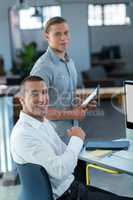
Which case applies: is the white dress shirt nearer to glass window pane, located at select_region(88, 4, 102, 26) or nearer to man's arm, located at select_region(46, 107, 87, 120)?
man's arm, located at select_region(46, 107, 87, 120)

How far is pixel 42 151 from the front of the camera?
2100mm

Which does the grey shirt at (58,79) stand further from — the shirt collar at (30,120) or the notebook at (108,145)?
the shirt collar at (30,120)

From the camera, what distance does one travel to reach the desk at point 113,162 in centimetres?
234

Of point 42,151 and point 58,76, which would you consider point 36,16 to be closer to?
point 58,76

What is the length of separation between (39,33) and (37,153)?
25.9 ft

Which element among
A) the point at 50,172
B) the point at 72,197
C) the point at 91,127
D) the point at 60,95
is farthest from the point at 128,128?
the point at 91,127

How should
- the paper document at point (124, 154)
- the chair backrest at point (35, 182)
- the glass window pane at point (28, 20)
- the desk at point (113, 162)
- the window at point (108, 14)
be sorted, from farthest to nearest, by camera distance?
1. the glass window pane at point (28, 20)
2. the window at point (108, 14)
3. the paper document at point (124, 154)
4. the desk at point (113, 162)
5. the chair backrest at point (35, 182)

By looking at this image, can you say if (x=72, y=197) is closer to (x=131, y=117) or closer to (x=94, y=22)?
(x=131, y=117)

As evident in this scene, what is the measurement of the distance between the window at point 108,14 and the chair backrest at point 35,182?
7558mm

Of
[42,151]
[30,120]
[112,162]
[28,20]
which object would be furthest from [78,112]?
[28,20]

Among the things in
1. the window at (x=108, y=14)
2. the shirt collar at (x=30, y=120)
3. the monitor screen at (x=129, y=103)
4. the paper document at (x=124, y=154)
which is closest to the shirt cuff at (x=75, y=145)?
the shirt collar at (x=30, y=120)

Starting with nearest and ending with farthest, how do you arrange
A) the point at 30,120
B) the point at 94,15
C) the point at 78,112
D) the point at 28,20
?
the point at 30,120 → the point at 78,112 → the point at 94,15 → the point at 28,20

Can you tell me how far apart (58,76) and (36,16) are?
259 inches

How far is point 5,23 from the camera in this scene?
9.73 m
